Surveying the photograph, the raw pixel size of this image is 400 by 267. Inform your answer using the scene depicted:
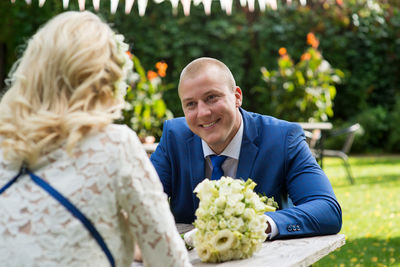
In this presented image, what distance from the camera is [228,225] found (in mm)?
1959

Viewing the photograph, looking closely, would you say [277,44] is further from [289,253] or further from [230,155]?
[289,253]

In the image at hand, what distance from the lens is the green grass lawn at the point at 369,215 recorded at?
5.30 metres

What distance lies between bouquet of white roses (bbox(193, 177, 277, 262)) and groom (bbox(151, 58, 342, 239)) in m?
0.64

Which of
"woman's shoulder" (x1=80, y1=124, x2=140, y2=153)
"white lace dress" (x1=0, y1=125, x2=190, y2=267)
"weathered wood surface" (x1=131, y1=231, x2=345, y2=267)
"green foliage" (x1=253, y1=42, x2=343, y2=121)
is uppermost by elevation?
"woman's shoulder" (x1=80, y1=124, x2=140, y2=153)

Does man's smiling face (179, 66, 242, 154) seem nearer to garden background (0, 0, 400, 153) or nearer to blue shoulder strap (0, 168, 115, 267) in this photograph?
blue shoulder strap (0, 168, 115, 267)

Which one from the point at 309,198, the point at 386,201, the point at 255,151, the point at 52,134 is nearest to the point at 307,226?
the point at 309,198

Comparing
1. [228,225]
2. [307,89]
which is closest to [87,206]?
[228,225]

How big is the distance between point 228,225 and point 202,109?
0.99m

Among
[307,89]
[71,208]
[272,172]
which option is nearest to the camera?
[71,208]

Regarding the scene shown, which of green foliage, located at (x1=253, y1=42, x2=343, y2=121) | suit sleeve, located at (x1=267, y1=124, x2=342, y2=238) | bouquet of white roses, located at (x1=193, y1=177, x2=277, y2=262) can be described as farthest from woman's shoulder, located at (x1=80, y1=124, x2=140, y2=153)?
green foliage, located at (x1=253, y1=42, x2=343, y2=121)

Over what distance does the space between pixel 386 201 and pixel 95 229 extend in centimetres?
704

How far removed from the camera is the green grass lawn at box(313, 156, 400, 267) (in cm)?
530

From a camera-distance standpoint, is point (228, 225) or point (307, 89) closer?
point (228, 225)

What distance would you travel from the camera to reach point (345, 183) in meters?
9.46
